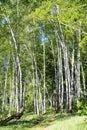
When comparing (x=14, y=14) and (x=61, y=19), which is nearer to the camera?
(x=61, y=19)

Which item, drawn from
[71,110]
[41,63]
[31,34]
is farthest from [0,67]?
[71,110]

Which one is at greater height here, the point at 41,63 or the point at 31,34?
the point at 31,34

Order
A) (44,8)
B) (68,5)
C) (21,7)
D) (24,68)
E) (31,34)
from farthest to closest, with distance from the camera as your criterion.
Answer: (24,68) → (31,34) → (21,7) → (44,8) → (68,5)

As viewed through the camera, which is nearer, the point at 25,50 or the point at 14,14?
the point at 14,14

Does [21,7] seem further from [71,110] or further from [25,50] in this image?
[25,50]

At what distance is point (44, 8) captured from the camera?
16.6 metres

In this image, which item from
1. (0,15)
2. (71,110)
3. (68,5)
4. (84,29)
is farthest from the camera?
(71,110)

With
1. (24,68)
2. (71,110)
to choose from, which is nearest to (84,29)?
(71,110)

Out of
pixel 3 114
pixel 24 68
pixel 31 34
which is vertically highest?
pixel 31 34

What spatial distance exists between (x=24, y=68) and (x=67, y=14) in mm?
31132

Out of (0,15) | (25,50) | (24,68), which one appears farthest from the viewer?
(24,68)

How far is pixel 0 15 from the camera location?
59.6 feet

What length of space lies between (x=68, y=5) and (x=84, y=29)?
21.6 ft

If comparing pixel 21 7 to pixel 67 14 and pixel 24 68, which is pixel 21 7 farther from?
pixel 24 68
